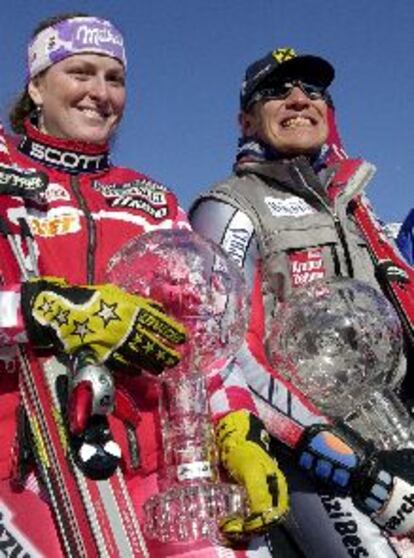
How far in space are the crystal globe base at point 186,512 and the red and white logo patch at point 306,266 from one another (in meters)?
1.65

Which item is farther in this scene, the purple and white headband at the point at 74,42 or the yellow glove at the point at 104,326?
the purple and white headband at the point at 74,42

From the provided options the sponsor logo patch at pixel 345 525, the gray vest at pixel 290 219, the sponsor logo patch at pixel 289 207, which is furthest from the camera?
the sponsor logo patch at pixel 289 207

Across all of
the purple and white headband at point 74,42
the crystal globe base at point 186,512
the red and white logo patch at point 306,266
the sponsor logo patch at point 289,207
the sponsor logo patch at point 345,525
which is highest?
the purple and white headband at point 74,42

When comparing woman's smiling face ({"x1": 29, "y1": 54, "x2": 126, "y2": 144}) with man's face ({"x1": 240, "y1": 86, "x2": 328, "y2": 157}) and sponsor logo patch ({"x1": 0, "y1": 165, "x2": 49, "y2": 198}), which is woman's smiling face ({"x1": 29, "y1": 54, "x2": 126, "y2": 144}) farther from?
man's face ({"x1": 240, "y1": 86, "x2": 328, "y2": 157})

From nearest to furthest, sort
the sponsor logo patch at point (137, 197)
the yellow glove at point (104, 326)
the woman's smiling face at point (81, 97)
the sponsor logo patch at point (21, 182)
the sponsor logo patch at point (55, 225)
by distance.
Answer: the yellow glove at point (104, 326), the sponsor logo patch at point (21, 182), the sponsor logo patch at point (55, 225), the sponsor logo patch at point (137, 197), the woman's smiling face at point (81, 97)

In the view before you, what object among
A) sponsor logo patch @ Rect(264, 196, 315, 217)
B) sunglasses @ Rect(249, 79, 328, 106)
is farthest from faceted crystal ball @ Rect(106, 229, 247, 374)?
sunglasses @ Rect(249, 79, 328, 106)

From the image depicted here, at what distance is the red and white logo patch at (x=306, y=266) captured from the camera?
14.3ft

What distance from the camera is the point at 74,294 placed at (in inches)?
111

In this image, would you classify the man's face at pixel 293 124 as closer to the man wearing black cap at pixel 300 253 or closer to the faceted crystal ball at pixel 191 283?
the man wearing black cap at pixel 300 253

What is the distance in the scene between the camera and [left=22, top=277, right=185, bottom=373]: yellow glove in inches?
108

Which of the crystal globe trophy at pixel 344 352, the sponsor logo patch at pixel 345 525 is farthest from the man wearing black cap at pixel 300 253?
Result: the crystal globe trophy at pixel 344 352

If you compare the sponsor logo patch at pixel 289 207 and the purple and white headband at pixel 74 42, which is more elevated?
the purple and white headband at pixel 74 42

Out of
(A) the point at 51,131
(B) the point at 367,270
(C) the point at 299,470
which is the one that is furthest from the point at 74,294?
(B) the point at 367,270

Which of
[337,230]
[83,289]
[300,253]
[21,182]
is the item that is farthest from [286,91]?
[83,289]
